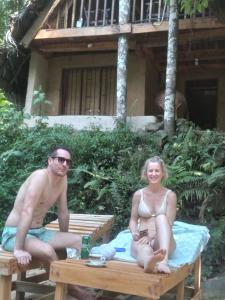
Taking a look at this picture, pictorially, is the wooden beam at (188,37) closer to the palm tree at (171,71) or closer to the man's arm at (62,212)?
the palm tree at (171,71)

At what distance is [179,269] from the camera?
420 cm

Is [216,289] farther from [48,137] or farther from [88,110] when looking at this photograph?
[88,110]

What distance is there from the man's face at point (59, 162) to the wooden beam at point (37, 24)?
8.47 metres

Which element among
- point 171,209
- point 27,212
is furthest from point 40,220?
point 171,209

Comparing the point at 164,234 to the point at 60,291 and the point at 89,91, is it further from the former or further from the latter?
the point at 89,91

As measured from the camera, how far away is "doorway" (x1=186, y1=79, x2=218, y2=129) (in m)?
15.0

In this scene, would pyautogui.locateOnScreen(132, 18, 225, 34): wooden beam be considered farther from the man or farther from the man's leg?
the man's leg

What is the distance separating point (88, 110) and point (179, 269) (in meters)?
10.2

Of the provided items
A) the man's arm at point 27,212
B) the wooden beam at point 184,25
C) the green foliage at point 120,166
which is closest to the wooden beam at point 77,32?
the wooden beam at point 184,25

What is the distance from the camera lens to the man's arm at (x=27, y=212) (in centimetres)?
422

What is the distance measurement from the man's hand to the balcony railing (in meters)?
8.85

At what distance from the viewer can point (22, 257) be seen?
13.7ft

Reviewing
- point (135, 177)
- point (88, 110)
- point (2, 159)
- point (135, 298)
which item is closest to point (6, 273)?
point (135, 298)

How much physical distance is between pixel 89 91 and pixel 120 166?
538 centimetres
